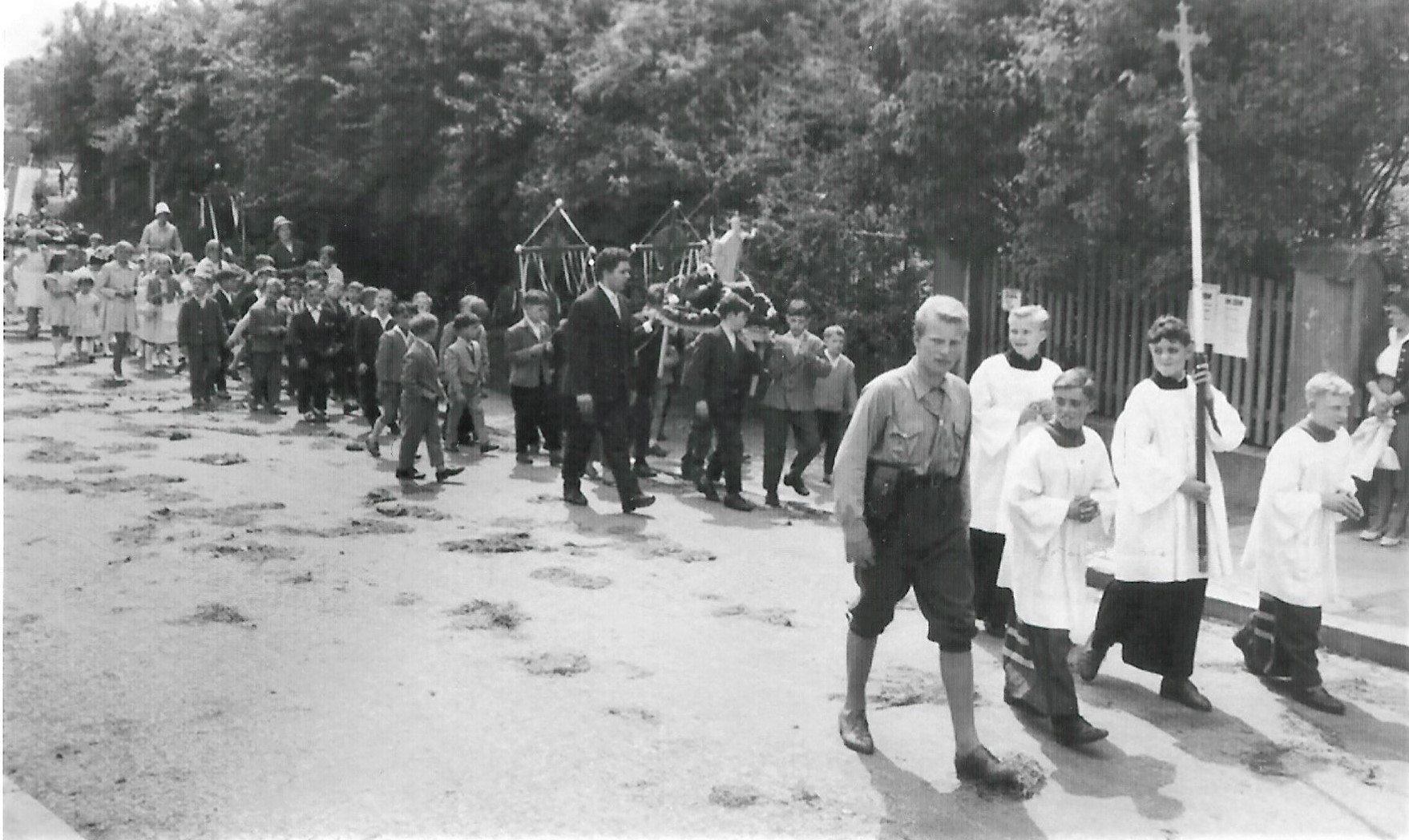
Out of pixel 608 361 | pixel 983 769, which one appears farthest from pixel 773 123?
pixel 983 769

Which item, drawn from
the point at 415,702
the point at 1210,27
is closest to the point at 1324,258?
the point at 1210,27

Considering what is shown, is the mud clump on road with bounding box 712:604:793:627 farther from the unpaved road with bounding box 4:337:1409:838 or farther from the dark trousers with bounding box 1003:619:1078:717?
the dark trousers with bounding box 1003:619:1078:717

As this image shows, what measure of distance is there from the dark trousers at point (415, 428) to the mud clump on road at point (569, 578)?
3459mm

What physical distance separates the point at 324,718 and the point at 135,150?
2371 centimetres

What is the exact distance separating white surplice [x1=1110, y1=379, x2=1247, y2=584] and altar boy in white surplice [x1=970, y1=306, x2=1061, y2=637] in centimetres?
66

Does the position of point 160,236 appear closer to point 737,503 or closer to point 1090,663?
point 737,503

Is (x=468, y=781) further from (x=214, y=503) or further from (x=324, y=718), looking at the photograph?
(x=214, y=503)

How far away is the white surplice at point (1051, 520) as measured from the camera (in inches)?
249

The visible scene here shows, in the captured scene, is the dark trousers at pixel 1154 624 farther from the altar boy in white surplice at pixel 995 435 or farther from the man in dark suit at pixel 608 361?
the man in dark suit at pixel 608 361

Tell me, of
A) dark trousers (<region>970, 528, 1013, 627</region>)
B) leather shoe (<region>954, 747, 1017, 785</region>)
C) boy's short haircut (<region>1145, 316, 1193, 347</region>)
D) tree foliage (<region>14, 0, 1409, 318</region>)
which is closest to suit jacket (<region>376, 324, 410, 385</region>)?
tree foliage (<region>14, 0, 1409, 318</region>)

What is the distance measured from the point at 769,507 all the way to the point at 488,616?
13.7 ft

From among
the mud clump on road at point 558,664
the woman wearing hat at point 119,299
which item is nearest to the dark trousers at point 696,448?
the mud clump on road at point 558,664

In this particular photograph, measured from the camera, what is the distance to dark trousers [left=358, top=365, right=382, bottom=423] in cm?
1576

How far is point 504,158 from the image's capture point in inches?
827
